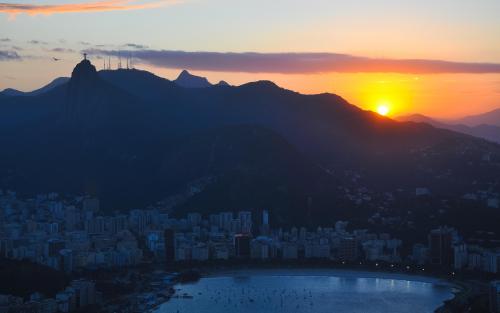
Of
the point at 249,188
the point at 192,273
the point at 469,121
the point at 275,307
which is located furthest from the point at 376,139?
the point at 469,121

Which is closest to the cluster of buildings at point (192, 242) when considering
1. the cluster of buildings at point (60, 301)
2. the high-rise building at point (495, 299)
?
the cluster of buildings at point (60, 301)

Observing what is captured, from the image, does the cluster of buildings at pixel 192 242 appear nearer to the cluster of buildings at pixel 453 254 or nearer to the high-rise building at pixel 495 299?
the cluster of buildings at pixel 453 254

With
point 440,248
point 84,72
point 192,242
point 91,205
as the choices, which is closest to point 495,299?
point 440,248

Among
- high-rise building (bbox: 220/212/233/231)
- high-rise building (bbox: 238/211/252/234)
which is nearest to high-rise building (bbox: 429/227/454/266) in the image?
high-rise building (bbox: 238/211/252/234)

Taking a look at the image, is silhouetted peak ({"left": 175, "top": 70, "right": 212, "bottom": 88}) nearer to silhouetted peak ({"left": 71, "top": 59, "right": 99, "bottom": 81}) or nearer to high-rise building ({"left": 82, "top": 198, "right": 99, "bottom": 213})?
silhouetted peak ({"left": 71, "top": 59, "right": 99, "bottom": 81})

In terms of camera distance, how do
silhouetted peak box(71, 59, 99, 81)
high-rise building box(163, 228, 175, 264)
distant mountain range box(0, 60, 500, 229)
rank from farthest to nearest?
silhouetted peak box(71, 59, 99, 81)
distant mountain range box(0, 60, 500, 229)
high-rise building box(163, 228, 175, 264)

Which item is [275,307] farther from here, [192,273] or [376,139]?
[376,139]

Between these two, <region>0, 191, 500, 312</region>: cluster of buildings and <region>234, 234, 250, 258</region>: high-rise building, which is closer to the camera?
<region>0, 191, 500, 312</region>: cluster of buildings
